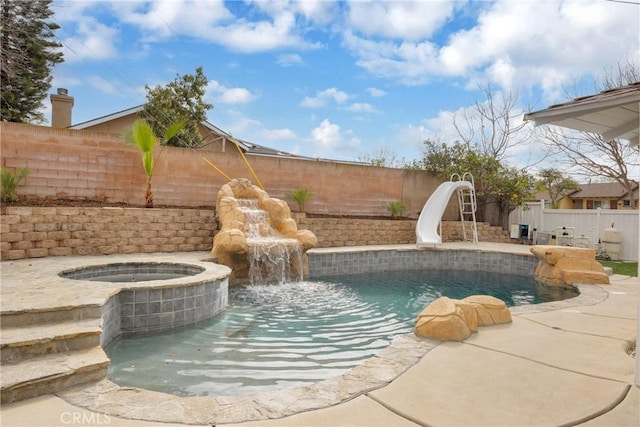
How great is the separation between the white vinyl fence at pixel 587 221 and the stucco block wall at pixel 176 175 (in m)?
3.71

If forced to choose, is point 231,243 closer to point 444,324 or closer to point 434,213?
point 444,324

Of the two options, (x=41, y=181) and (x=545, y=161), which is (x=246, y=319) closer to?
(x=41, y=181)

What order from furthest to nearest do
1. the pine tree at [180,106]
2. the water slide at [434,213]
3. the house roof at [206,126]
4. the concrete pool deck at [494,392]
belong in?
the pine tree at [180,106] → the house roof at [206,126] → the water slide at [434,213] → the concrete pool deck at [494,392]

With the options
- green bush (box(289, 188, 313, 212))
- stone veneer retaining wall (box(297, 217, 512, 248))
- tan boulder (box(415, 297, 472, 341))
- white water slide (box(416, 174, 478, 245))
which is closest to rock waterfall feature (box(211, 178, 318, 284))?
stone veneer retaining wall (box(297, 217, 512, 248))

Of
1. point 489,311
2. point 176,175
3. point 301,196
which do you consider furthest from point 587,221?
point 176,175

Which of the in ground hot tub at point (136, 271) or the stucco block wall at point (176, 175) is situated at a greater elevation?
the stucco block wall at point (176, 175)

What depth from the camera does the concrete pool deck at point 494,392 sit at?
2.08 metres

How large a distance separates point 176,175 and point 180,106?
578 centimetres

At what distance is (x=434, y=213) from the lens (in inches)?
476

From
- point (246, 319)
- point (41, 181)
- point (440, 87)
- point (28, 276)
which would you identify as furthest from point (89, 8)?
point (440, 87)

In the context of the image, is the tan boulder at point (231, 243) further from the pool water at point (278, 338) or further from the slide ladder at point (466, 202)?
the slide ladder at point (466, 202)

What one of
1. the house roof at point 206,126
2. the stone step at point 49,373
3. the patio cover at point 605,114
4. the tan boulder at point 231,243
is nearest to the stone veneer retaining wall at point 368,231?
the tan boulder at point 231,243

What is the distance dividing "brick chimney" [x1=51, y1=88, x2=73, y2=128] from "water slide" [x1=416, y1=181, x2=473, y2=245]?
40.5 ft

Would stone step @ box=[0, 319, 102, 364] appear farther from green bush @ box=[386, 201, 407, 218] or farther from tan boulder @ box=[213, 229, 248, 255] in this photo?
green bush @ box=[386, 201, 407, 218]
